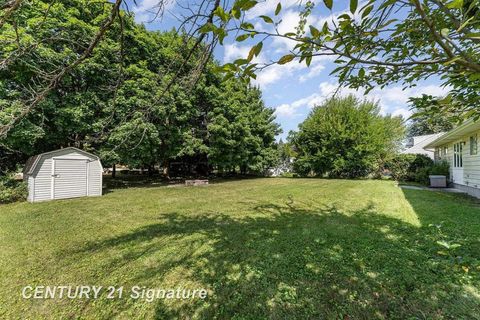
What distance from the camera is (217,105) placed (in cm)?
1520

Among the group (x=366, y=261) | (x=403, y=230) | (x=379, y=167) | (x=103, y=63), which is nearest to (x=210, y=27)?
(x=366, y=261)

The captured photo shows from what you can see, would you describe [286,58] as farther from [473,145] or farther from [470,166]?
[470,166]

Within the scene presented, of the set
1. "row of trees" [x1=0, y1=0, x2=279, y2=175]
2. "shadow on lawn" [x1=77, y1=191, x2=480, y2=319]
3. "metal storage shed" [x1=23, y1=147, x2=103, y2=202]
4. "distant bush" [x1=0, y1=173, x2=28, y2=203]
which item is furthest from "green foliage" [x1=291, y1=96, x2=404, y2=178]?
"distant bush" [x1=0, y1=173, x2=28, y2=203]

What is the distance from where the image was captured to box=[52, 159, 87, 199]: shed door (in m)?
8.83

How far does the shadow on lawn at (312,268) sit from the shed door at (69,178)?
20.1 ft

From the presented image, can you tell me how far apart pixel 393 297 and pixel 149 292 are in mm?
2780

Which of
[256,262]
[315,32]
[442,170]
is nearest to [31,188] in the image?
[256,262]

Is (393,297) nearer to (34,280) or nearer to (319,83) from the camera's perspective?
(319,83)

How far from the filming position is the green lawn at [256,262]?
7.99 ft

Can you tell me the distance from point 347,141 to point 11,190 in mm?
19596

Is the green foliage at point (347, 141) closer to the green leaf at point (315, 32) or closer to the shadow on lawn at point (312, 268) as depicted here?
the shadow on lawn at point (312, 268)

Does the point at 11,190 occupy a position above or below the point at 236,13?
below

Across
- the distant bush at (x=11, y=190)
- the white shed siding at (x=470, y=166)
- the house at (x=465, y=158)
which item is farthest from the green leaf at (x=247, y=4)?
the white shed siding at (x=470, y=166)

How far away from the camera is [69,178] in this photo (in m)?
9.23
